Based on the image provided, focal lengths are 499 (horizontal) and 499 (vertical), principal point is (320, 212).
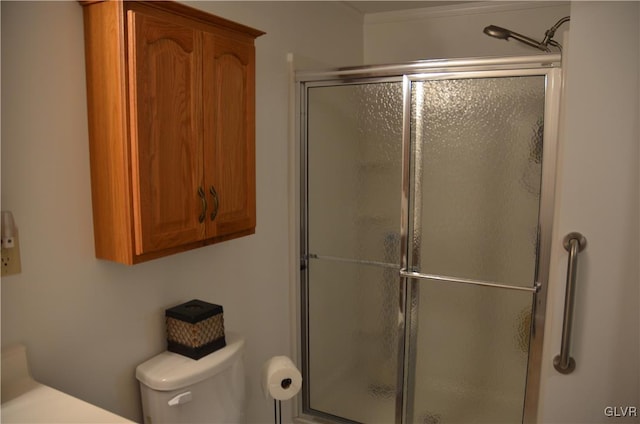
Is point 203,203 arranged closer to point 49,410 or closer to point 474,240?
point 49,410

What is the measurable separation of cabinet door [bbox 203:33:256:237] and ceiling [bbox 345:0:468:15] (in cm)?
140

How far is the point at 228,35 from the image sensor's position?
1.59 meters

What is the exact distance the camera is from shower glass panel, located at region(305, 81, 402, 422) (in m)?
2.31

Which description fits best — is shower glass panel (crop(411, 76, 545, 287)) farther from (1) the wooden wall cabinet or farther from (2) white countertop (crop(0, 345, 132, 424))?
(2) white countertop (crop(0, 345, 132, 424))

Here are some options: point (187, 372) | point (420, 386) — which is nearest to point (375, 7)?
point (420, 386)

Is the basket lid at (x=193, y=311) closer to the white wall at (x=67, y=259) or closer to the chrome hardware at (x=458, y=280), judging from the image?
the white wall at (x=67, y=259)

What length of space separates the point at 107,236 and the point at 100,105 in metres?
0.36

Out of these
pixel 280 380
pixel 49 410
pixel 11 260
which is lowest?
pixel 280 380

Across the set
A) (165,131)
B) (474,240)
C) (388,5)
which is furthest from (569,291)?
(388,5)

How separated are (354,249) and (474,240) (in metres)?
0.58

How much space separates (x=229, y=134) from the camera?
1.63m

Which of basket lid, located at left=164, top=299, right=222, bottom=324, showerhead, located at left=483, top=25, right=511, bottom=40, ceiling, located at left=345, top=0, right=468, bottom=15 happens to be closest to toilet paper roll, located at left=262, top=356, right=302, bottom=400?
basket lid, located at left=164, top=299, right=222, bottom=324

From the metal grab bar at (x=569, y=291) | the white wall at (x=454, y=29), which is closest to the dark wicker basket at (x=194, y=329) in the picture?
the metal grab bar at (x=569, y=291)

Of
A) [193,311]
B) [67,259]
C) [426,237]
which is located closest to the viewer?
[67,259]
